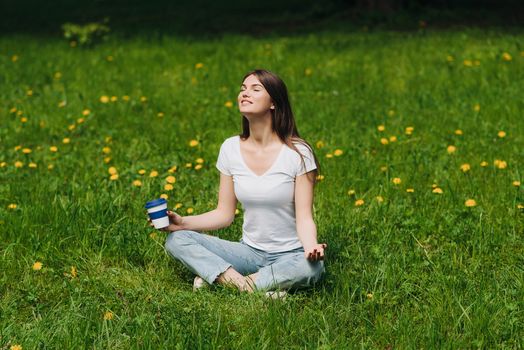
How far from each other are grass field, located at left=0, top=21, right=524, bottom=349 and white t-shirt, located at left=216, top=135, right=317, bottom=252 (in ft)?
0.99

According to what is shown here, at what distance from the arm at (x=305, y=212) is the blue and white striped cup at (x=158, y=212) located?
0.57 metres

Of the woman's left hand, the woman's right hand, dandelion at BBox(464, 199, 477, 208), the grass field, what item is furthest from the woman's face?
dandelion at BBox(464, 199, 477, 208)

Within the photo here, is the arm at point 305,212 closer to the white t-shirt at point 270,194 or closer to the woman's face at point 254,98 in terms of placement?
the white t-shirt at point 270,194

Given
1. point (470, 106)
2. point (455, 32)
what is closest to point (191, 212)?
point (470, 106)

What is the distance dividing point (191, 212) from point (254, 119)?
1.00 metres

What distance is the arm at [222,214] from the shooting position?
134 inches

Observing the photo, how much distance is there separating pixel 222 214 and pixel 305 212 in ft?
1.48

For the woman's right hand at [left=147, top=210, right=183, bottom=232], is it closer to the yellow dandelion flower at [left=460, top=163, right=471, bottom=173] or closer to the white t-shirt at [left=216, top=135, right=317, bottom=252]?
the white t-shirt at [left=216, top=135, right=317, bottom=252]

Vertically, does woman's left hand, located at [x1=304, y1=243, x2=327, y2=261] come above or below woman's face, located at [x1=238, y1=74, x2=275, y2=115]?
below

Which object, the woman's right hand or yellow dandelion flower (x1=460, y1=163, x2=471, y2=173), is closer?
the woman's right hand

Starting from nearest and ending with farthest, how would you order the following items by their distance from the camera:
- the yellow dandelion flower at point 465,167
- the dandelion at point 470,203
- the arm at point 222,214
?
1. the arm at point 222,214
2. the dandelion at point 470,203
3. the yellow dandelion flower at point 465,167

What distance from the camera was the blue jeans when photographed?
3.15 m

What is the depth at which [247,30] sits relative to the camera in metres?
10.0

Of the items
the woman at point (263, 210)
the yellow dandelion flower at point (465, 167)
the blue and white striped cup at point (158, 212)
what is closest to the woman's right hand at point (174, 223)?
the woman at point (263, 210)
